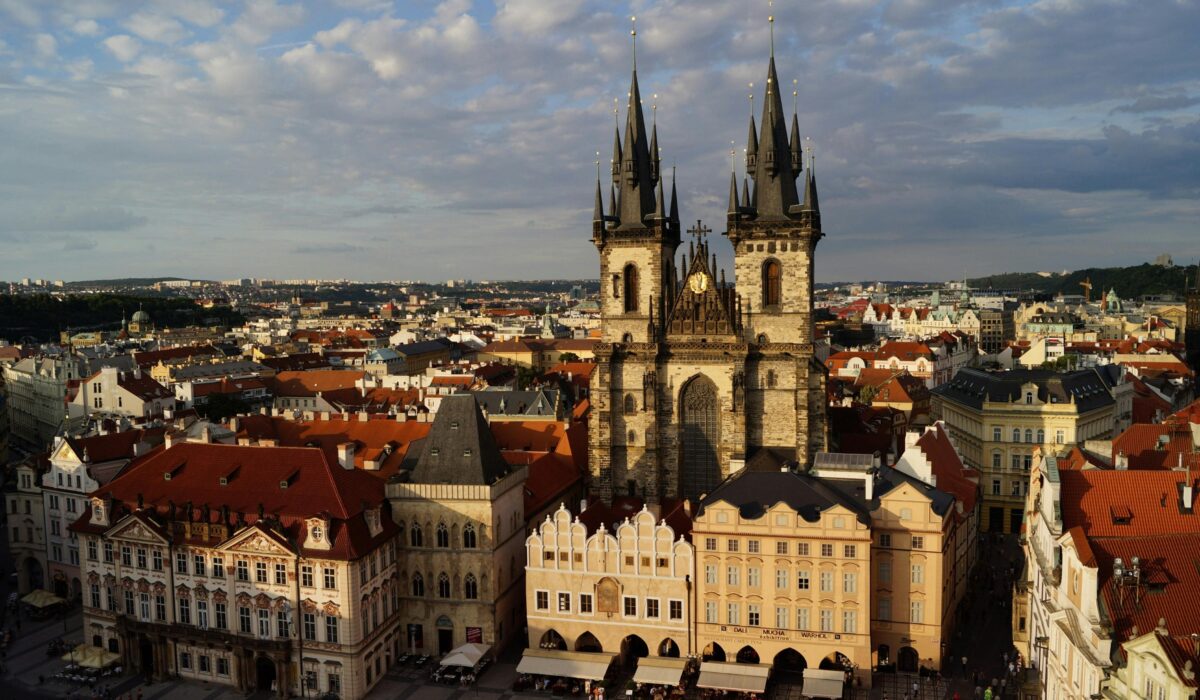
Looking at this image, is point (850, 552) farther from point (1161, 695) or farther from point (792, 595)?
point (1161, 695)

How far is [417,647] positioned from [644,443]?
25.3 m

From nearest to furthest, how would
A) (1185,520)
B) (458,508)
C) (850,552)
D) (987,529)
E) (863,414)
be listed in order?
1. (1185,520)
2. (850,552)
3. (458,508)
4. (987,529)
5. (863,414)

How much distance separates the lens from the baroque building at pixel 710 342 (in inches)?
2977

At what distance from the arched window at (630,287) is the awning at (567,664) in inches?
1248

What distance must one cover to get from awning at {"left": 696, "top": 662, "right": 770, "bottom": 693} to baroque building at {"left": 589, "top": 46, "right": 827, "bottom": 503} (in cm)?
2153

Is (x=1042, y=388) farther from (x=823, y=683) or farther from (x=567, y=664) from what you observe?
(x=567, y=664)

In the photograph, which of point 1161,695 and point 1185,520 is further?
point 1185,520

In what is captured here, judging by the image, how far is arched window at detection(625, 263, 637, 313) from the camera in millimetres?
80125

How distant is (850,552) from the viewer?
176 ft

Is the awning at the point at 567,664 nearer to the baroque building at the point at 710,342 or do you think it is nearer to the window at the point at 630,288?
the baroque building at the point at 710,342

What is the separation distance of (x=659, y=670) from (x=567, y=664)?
5.32 meters

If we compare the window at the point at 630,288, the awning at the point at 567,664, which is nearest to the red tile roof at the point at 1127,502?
the awning at the point at 567,664

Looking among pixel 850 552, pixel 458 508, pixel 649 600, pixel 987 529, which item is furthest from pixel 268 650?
pixel 987 529

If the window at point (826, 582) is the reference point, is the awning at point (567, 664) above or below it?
below
